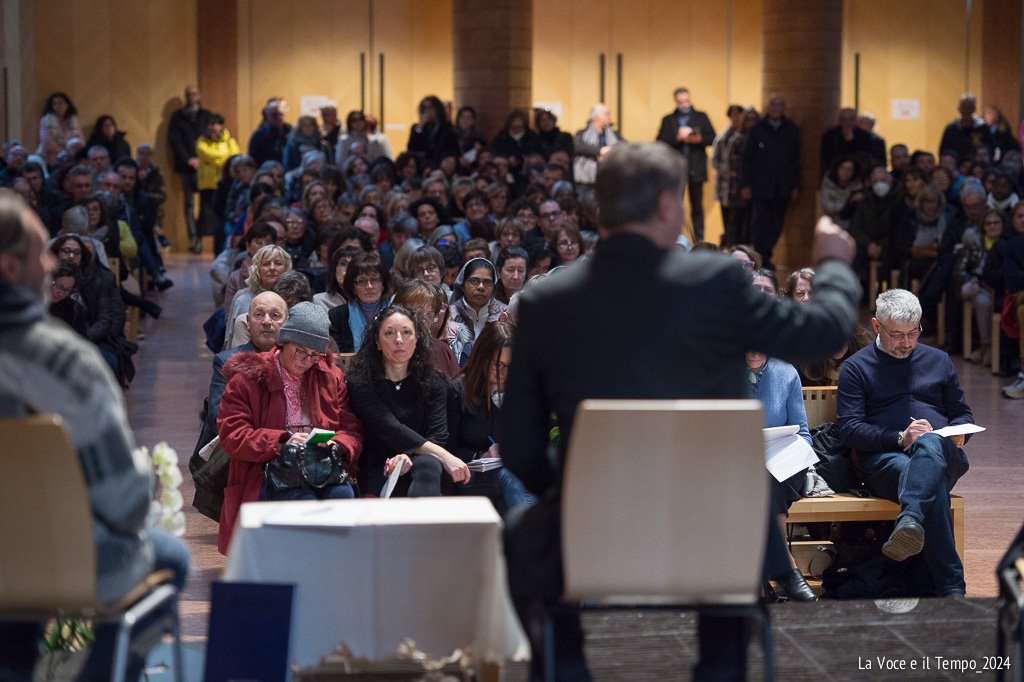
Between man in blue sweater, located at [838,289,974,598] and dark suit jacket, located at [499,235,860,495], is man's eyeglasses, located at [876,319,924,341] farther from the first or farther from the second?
dark suit jacket, located at [499,235,860,495]

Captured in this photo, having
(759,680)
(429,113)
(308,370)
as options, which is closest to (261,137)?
(429,113)

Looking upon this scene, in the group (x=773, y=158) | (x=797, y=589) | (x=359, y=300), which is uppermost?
(x=773, y=158)

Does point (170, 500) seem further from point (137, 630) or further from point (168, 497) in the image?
point (137, 630)

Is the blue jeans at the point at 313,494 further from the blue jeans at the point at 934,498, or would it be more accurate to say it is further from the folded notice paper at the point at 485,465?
the blue jeans at the point at 934,498

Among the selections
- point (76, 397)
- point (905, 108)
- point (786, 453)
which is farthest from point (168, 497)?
point (905, 108)

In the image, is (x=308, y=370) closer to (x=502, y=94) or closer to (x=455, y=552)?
(x=455, y=552)

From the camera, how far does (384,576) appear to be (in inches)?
155

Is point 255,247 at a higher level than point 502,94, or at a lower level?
lower

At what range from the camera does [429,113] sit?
17312 mm

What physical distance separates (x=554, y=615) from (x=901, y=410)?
2.92 m

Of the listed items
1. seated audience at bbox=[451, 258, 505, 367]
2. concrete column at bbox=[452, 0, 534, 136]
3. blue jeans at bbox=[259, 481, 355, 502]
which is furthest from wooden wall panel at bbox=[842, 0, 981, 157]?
blue jeans at bbox=[259, 481, 355, 502]

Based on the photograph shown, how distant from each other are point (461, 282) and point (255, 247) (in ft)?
6.30

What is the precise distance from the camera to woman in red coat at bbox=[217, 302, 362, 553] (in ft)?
18.4

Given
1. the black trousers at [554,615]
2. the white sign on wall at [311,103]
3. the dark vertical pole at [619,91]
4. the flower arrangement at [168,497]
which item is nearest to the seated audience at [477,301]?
the flower arrangement at [168,497]
